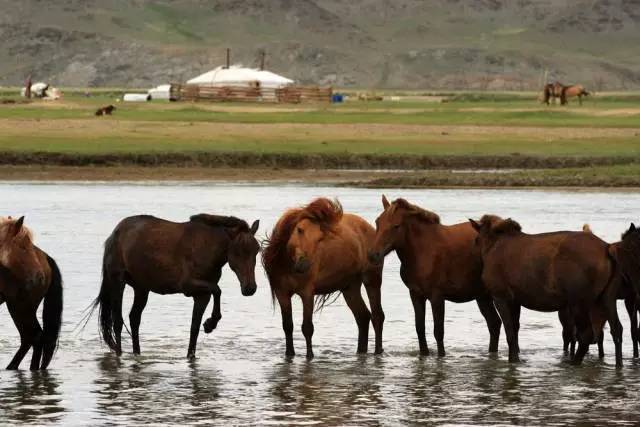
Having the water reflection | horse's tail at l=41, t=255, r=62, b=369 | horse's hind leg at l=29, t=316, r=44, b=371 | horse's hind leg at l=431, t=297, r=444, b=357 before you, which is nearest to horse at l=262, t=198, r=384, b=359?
horse's hind leg at l=431, t=297, r=444, b=357

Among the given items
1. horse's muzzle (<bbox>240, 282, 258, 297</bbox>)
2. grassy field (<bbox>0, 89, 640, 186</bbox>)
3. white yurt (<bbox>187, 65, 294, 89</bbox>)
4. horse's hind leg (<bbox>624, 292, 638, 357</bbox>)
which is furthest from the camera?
white yurt (<bbox>187, 65, 294, 89</bbox>)

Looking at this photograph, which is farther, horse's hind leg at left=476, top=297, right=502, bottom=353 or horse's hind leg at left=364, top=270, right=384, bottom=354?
horse's hind leg at left=364, top=270, right=384, bottom=354

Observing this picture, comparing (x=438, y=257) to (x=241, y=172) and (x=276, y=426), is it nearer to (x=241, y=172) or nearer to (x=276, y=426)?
(x=276, y=426)

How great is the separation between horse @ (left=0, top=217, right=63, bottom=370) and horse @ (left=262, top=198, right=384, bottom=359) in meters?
1.94

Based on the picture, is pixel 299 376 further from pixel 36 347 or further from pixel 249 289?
pixel 36 347

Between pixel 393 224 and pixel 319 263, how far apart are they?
2.62ft

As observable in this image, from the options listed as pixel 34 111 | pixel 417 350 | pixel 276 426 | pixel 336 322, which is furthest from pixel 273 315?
pixel 34 111

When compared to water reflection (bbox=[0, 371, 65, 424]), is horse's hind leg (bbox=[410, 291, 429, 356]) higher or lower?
higher

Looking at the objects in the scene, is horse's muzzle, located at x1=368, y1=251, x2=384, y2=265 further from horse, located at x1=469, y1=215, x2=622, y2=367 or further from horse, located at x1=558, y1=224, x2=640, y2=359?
horse, located at x1=558, y1=224, x2=640, y2=359

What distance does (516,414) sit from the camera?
1184 centimetres

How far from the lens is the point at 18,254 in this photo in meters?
13.3

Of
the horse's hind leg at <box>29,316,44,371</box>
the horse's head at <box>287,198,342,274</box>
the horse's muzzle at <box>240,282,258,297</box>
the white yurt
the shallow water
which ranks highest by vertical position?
the white yurt

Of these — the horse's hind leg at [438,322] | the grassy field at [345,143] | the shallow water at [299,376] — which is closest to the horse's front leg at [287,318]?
the shallow water at [299,376]

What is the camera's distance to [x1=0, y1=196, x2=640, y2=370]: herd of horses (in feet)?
45.4
